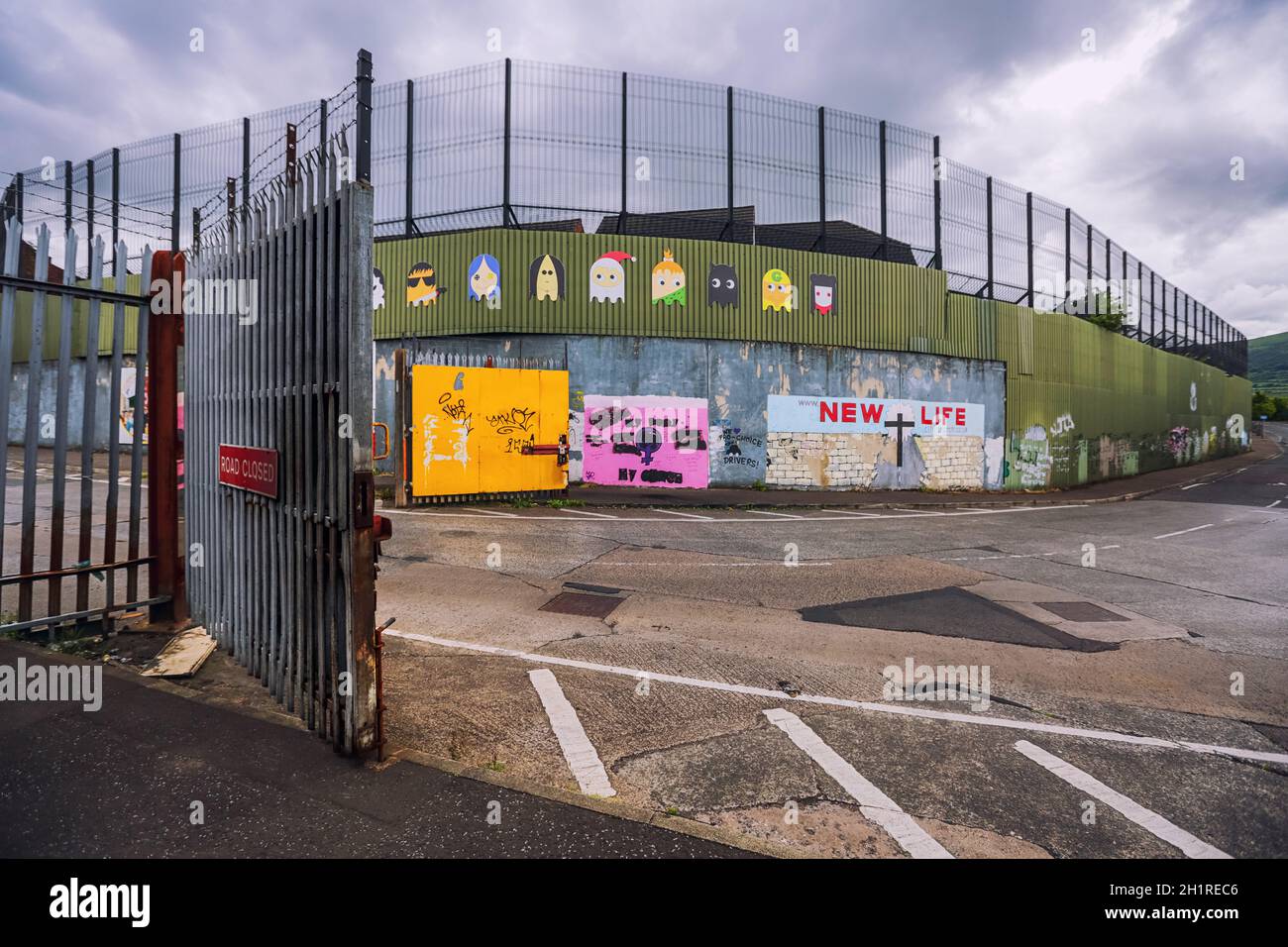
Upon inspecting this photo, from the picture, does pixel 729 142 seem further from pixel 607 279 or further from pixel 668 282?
pixel 607 279

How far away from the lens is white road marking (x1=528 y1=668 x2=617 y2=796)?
11.5ft

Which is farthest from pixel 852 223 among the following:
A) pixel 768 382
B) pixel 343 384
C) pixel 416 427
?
pixel 343 384

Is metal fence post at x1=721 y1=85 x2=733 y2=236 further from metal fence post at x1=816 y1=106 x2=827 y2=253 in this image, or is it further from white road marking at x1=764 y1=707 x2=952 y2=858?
white road marking at x1=764 y1=707 x2=952 y2=858

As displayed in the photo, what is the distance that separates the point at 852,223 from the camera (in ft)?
72.3

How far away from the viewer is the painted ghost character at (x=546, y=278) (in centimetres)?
1888

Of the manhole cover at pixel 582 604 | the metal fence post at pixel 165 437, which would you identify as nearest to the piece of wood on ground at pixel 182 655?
the metal fence post at pixel 165 437

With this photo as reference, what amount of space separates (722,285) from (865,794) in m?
17.8

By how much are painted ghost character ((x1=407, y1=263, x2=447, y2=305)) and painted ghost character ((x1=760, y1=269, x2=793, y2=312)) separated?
30.9 feet

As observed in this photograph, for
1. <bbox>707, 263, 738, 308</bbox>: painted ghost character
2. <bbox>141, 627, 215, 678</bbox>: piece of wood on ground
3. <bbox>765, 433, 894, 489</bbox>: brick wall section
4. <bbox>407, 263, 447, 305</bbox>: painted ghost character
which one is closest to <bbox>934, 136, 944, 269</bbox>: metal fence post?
<bbox>765, 433, 894, 489</bbox>: brick wall section

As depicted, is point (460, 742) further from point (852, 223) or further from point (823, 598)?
point (852, 223)

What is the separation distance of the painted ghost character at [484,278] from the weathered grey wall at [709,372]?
120cm
